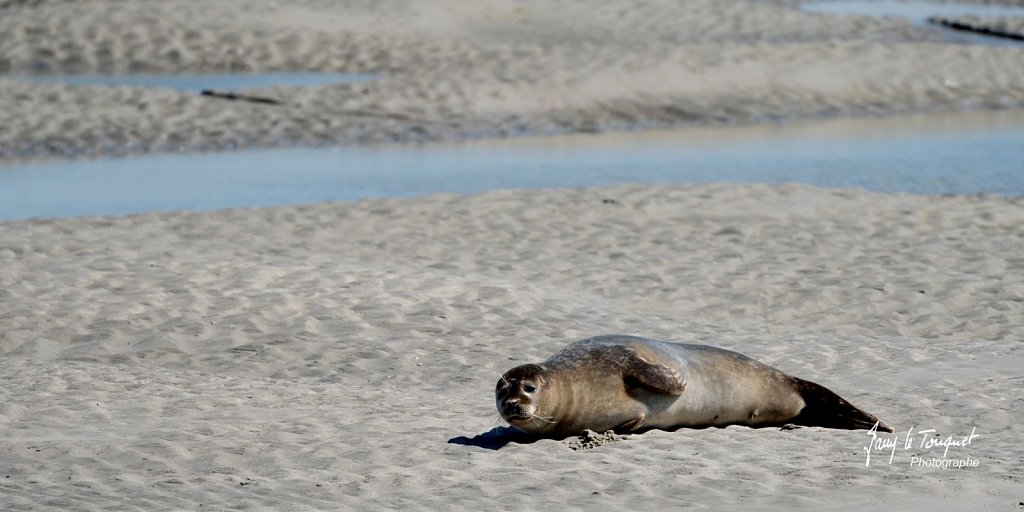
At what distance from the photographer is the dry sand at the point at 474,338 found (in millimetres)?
5094

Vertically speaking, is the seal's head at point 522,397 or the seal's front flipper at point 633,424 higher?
the seal's head at point 522,397

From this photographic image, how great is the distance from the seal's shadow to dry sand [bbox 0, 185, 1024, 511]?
0.07m

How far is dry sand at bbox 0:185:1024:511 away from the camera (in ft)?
16.7

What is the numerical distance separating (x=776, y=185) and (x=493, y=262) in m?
3.65

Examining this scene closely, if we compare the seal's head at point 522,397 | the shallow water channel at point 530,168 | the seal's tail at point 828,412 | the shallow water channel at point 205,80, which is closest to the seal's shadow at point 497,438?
the seal's head at point 522,397

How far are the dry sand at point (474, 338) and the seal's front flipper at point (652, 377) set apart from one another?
210 millimetres

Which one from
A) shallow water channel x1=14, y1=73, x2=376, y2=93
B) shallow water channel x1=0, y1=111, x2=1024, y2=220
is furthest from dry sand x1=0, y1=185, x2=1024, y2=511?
shallow water channel x1=14, y1=73, x2=376, y2=93

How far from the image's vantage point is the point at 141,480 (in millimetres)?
5156

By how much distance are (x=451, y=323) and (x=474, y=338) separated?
12.3 inches

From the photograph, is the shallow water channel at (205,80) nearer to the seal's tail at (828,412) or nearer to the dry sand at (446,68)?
the dry sand at (446,68)

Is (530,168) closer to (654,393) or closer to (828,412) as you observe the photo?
(828,412)

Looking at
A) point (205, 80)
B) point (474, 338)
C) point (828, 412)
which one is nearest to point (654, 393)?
point (828, 412)

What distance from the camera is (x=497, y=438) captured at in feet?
19.0

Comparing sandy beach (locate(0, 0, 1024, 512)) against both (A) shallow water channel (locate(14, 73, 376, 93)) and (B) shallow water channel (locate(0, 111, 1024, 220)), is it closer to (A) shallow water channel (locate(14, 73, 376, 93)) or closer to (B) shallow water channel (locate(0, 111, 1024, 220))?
(B) shallow water channel (locate(0, 111, 1024, 220))
